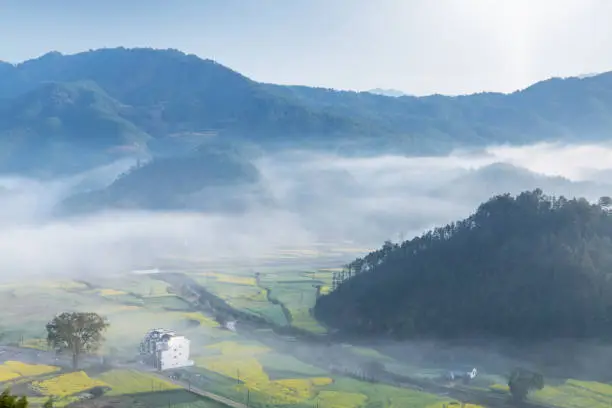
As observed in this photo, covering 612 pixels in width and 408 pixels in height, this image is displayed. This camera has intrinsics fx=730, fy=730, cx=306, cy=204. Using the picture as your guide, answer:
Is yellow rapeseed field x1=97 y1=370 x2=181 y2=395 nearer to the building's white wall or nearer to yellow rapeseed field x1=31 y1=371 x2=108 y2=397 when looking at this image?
yellow rapeseed field x1=31 y1=371 x2=108 y2=397

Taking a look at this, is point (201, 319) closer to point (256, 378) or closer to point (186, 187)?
point (256, 378)

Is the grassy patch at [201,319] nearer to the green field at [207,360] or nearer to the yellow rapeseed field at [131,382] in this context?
the green field at [207,360]

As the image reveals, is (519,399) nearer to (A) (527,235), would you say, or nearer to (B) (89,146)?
(A) (527,235)

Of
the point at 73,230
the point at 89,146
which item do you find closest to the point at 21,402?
the point at 73,230

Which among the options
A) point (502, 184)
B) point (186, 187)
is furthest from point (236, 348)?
point (502, 184)

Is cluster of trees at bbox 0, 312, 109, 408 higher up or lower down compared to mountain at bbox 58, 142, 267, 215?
lower down

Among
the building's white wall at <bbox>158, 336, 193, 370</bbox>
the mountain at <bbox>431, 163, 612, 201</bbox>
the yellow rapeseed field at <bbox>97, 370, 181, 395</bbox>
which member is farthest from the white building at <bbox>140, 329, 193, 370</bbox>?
the mountain at <bbox>431, 163, 612, 201</bbox>
